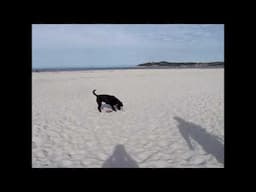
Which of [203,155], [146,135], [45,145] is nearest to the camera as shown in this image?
[203,155]

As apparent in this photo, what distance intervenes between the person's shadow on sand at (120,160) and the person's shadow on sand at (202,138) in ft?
3.72

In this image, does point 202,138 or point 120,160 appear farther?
point 202,138

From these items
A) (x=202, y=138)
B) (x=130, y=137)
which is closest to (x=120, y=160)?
(x=130, y=137)

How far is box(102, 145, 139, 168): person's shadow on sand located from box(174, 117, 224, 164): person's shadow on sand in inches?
44.7

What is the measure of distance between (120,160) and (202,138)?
1731mm

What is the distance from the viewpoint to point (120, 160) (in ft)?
13.7

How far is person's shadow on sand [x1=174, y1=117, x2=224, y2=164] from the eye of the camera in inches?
168

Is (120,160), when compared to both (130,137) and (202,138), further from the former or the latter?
(202,138)

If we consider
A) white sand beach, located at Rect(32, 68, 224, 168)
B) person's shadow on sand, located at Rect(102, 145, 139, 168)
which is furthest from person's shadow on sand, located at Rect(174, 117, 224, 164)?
person's shadow on sand, located at Rect(102, 145, 139, 168)
